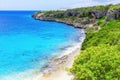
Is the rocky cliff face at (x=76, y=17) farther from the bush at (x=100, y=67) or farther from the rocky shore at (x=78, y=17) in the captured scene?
the bush at (x=100, y=67)

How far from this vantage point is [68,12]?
149000 mm

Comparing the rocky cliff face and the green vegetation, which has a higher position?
the green vegetation

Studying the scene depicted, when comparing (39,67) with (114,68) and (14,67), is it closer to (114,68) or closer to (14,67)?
(14,67)

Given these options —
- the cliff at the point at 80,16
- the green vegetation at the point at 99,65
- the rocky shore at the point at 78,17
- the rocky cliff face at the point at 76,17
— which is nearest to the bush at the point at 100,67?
the green vegetation at the point at 99,65

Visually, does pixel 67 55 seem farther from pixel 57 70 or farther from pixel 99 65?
pixel 99 65

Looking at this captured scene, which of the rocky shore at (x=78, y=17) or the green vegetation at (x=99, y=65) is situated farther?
the rocky shore at (x=78, y=17)

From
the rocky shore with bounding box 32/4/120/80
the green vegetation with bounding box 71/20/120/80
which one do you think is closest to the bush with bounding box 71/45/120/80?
the green vegetation with bounding box 71/20/120/80

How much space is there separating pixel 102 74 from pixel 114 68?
135 cm

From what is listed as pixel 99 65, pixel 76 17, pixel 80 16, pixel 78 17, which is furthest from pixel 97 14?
pixel 99 65

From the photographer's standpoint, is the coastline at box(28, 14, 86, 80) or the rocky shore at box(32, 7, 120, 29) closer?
the coastline at box(28, 14, 86, 80)

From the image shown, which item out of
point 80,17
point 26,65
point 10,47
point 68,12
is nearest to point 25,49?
point 10,47

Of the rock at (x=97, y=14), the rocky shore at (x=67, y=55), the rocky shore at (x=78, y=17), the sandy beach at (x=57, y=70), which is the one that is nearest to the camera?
the sandy beach at (x=57, y=70)

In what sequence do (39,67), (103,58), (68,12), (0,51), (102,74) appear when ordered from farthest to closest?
(68,12) → (0,51) → (39,67) → (103,58) → (102,74)

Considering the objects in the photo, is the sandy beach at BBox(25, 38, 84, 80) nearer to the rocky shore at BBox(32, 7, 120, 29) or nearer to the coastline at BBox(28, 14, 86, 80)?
the coastline at BBox(28, 14, 86, 80)
